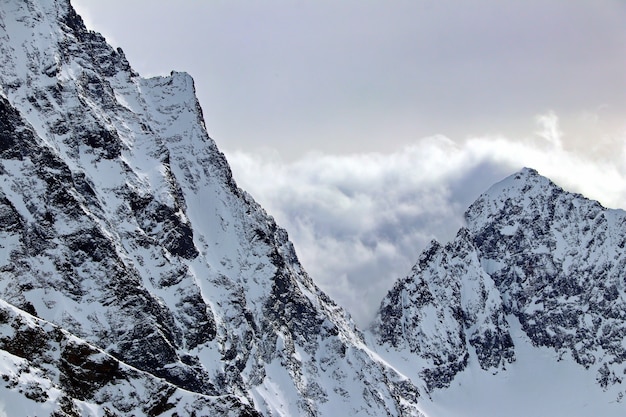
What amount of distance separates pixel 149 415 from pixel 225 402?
11530mm

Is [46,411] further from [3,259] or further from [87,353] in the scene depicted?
[3,259]

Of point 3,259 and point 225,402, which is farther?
point 3,259

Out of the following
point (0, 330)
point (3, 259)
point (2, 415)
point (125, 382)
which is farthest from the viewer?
point (3, 259)

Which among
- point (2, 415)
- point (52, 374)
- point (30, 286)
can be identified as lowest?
point (2, 415)

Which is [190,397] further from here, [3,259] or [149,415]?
[3,259]

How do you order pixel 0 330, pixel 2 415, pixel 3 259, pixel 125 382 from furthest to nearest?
pixel 3 259
pixel 125 382
pixel 0 330
pixel 2 415

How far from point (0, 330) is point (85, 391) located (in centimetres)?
1523

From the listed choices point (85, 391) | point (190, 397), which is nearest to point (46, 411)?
point (85, 391)

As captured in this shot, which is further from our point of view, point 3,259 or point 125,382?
point 3,259

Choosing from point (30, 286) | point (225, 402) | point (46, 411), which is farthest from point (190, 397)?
point (30, 286)

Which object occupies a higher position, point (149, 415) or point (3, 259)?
point (3, 259)

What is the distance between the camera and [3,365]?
122 metres

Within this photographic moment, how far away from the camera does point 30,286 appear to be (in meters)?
199

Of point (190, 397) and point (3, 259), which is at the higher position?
point (3, 259)
